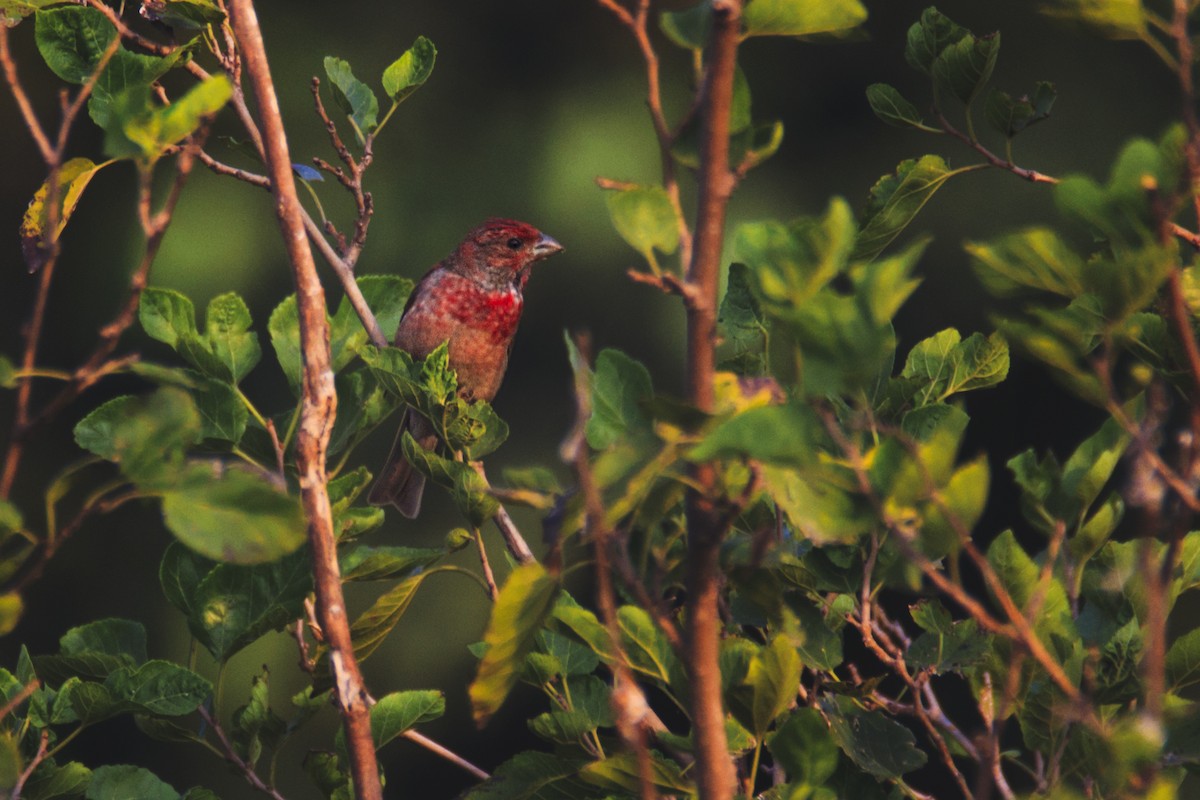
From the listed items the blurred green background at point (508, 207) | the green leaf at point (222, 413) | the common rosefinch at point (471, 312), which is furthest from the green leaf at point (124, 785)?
the blurred green background at point (508, 207)

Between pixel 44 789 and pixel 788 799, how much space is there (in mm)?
764

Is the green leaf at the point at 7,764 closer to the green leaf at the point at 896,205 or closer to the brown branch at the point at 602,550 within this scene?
the brown branch at the point at 602,550

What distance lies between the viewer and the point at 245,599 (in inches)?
63.7

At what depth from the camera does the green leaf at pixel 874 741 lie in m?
1.42

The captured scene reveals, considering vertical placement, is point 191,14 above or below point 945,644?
above

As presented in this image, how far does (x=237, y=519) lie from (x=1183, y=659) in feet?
3.08

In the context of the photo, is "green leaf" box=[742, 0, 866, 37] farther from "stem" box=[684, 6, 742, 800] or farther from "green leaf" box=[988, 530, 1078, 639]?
"green leaf" box=[988, 530, 1078, 639]

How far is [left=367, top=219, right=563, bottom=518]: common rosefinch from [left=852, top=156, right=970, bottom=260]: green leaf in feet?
8.82

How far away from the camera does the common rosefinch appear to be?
14.6 feet

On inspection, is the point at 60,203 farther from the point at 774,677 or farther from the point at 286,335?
the point at 774,677

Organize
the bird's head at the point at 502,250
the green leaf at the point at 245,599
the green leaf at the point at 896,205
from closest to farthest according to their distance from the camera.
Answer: the green leaf at the point at 245,599 → the green leaf at the point at 896,205 → the bird's head at the point at 502,250

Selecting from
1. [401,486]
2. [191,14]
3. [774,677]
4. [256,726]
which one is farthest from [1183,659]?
[401,486]

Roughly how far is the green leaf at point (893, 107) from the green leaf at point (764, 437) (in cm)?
110

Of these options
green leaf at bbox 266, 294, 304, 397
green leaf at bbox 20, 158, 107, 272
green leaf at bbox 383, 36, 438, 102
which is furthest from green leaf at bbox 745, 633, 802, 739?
green leaf at bbox 383, 36, 438, 102
